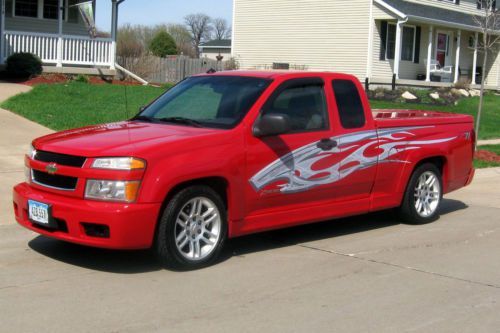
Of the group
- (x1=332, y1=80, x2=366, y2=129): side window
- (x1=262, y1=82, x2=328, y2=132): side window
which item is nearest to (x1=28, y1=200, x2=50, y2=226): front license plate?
(x1=262, y1=82, x2=328, y2=132): side window

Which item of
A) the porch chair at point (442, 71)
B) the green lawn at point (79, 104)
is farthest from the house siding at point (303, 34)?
the green lawn at point (79, 104)

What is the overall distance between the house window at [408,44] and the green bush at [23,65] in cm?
1797

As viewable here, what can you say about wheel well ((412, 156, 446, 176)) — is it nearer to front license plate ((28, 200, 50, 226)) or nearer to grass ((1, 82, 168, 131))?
front license plate ((28, 200, 50, 226))

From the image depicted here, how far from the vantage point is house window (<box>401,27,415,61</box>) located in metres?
33.2

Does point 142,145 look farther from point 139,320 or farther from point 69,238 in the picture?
point 139,320

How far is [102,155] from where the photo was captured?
19.4 feet

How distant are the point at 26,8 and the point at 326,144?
2397cm

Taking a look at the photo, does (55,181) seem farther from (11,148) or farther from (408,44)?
(408,44)

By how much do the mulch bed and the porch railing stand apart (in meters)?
14.6

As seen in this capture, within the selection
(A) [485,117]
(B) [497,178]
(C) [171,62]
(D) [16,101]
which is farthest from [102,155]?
(C) [171,62]

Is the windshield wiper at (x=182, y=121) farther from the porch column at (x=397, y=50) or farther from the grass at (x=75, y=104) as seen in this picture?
the porch column at (x=397, y=50)

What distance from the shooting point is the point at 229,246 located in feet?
24.3

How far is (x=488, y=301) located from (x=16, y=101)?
45.0ft

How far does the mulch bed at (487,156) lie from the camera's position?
51.0ft
